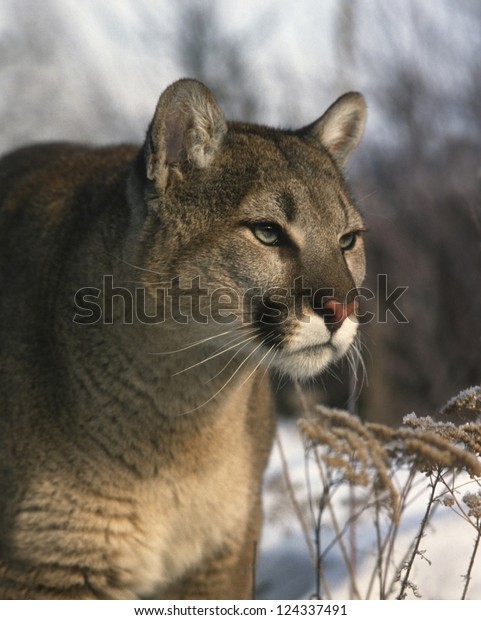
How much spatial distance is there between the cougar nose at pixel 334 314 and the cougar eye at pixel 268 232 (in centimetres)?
37

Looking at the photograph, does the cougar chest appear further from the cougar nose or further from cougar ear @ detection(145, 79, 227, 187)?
cougar ear @ detection(145, 79, 227, 187)

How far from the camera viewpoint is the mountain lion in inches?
146

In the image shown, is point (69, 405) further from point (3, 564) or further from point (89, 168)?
point (89, 168)

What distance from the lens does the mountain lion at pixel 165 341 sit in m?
3.72

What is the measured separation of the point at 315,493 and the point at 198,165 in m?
3.46

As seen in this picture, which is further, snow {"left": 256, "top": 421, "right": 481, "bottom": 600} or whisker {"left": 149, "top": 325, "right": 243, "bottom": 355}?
snow {"left": 256, "top": 421, "right": 481, "bottom": 600}

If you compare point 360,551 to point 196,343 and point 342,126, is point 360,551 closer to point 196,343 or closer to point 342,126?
point 196,343

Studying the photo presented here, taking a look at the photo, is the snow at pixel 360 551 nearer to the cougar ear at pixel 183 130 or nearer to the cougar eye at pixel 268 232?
the cougar eye at pixel 268 232

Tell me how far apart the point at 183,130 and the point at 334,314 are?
1.00m

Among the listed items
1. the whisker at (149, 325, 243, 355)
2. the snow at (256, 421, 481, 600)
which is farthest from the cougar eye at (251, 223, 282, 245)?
the snow at (256, 421, 481, 600)

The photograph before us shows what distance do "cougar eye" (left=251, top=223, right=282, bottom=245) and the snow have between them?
109 cm

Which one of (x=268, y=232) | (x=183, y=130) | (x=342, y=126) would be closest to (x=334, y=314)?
(x=268, y=232)

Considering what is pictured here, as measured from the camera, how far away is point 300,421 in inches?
124

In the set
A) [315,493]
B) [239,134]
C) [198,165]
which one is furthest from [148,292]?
[315,493]
